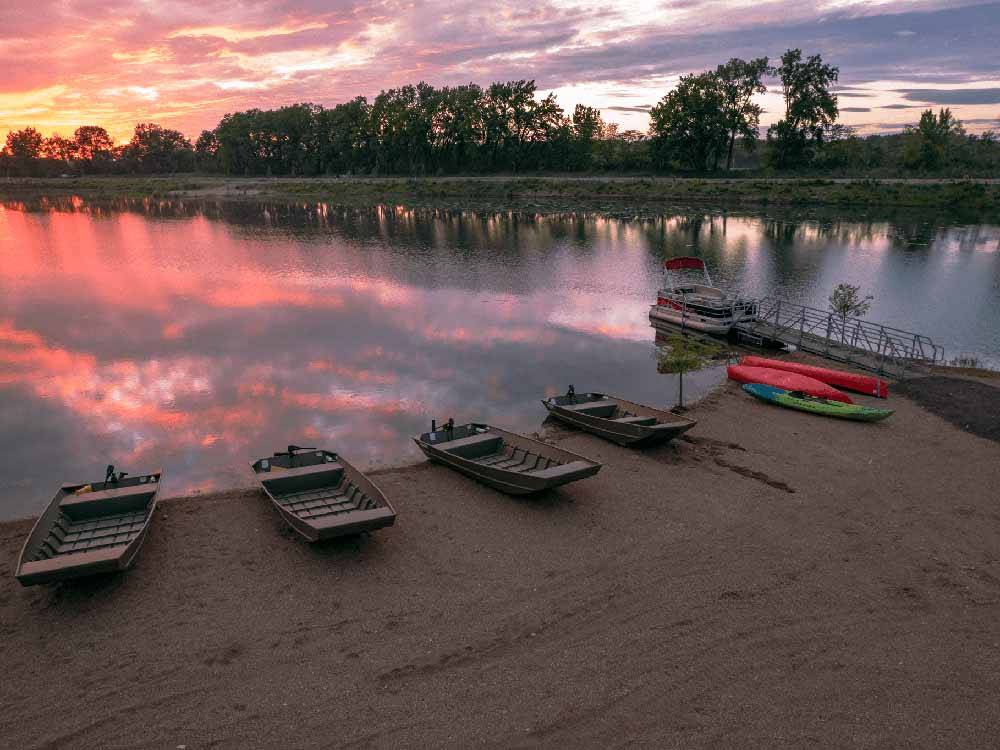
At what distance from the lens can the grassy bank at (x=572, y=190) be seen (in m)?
93.9

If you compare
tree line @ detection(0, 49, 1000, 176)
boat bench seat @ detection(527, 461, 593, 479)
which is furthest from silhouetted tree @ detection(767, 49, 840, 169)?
boat bench seat @ detection(527, 461, 593, 479)

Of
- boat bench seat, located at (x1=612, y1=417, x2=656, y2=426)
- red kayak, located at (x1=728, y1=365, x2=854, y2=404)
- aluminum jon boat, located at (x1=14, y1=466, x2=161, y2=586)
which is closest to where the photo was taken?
aluminum jon boat, located at (x1=14, y1=466, x2=161, y2=586)

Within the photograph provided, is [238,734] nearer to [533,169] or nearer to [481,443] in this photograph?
[481,443]

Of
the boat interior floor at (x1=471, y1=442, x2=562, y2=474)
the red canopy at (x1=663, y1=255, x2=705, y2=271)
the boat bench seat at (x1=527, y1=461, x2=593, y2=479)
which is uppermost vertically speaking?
the red canopy at (x1=663, y1=255, x2=705, y2=271)

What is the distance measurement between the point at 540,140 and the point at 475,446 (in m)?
136

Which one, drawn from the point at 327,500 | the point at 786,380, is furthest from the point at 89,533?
the point at 786,380

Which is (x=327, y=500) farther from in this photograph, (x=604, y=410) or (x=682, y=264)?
(x=682, y=264)

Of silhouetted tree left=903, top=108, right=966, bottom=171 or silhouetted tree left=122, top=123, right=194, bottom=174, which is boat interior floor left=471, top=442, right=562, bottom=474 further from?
silhouetted tree left=122, top=123, right=194, bottom=174

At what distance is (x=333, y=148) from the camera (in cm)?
16200

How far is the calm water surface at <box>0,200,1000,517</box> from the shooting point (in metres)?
22.3

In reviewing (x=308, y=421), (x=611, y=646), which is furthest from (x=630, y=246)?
(x=611, y=646)

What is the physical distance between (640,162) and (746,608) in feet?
441

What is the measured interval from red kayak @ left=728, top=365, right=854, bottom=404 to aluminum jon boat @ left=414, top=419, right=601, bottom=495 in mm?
11286

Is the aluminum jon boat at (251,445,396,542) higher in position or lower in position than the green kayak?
higher
